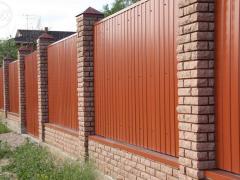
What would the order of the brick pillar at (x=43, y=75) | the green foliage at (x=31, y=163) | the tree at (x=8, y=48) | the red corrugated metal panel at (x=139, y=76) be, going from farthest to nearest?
the tree at (x=8, y=48)
the brick pillar at (x=43, y=75)
the green foliage at (x=31, y=163)
the red corrugated metal panel at (x=139, y=76)

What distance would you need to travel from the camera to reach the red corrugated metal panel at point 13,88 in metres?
17.3

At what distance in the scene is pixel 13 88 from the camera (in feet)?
59.2

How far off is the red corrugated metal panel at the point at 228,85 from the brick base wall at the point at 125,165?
0.87 metres

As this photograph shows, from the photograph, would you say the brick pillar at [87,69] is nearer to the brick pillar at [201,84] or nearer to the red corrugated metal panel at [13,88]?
the brick pillar at [201,84]

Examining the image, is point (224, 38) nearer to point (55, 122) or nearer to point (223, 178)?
point (223, 178)

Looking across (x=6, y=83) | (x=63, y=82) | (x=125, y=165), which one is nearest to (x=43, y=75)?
(x=63, y=82)

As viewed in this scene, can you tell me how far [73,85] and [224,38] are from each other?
5453 millimetres

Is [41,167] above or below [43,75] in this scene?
below

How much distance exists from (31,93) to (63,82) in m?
3.94

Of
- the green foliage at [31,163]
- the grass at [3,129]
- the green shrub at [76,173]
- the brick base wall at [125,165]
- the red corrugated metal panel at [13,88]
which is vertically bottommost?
the grass at [3,129]

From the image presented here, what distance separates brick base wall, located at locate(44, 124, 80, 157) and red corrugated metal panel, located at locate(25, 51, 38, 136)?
1.68 m

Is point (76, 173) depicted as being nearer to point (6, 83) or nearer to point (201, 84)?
point (201, 84)

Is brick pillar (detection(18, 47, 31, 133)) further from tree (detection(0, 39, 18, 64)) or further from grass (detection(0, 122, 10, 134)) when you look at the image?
tree (detection(0, 39, 18, 64))

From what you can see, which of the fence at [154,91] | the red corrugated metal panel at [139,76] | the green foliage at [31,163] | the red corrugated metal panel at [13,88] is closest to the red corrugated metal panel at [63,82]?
the fence at [154,91]
